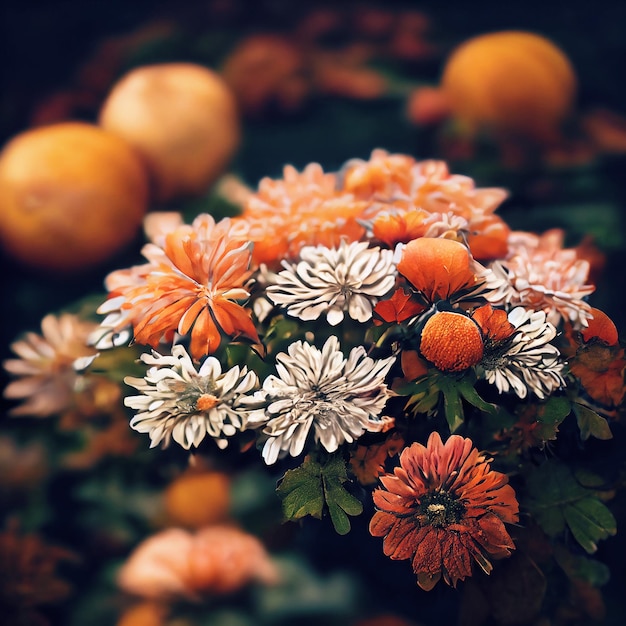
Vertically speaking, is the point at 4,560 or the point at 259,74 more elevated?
the point at 259,74

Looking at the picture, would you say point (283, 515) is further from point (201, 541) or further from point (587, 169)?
point (587, 169)

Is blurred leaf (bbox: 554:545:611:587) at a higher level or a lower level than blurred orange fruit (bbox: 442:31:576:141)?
lower

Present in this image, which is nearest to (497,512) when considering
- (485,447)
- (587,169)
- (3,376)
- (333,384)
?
(485,447)

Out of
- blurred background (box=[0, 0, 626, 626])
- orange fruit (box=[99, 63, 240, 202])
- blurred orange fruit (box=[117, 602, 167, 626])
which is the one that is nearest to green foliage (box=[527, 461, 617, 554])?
blurred background (box=[0, 0, 626, 626])

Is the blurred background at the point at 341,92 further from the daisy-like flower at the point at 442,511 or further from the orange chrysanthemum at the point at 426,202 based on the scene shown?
the daisy-like flower at the point at 442,511

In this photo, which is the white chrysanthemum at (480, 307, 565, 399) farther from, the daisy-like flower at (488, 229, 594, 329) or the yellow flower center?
the yellow flower center

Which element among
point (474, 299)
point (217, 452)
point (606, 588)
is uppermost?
point (474, 299)

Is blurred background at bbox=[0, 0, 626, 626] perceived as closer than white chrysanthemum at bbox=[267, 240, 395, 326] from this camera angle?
No
